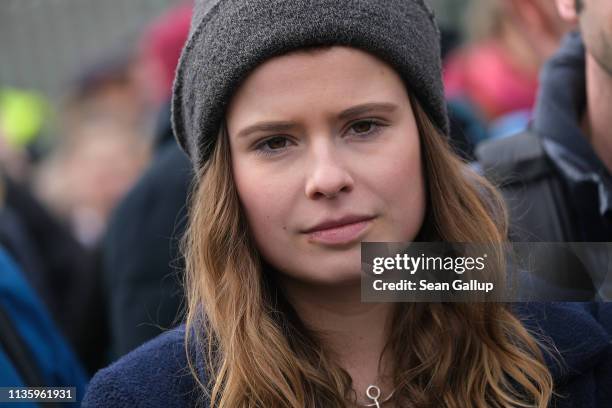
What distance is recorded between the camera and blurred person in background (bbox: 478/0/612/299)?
9.42 feet

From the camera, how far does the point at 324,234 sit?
2.35 meters

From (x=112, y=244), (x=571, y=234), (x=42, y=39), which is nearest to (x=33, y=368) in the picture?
(x=112, y=244)

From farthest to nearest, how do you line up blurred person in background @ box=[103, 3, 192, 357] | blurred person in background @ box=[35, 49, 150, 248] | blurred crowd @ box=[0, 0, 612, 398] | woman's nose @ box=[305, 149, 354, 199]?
blurred person in background @ box=[35, 49, 150, 248] < blurred person in background @ box=[103, 3, 192, 357] < blurred crowd @ box=[0, 0, 612, 398] < woman's nose @ box=[305, 149, 354, 199]

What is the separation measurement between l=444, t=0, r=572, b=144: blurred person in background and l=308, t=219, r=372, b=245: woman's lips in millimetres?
2057

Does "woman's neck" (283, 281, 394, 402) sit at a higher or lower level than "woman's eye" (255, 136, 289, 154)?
lower

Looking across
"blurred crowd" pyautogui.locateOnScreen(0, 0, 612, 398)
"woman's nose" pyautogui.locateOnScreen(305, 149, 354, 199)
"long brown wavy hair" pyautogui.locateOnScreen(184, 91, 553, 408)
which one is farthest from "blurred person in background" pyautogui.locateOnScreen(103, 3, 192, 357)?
"woman's nose" pyautogui.locateOnScreen(305, 149, 354, 199)

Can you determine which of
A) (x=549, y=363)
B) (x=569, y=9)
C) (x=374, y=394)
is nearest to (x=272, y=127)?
(x=374, y=394)

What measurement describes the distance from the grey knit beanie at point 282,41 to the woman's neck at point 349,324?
435 millimetres

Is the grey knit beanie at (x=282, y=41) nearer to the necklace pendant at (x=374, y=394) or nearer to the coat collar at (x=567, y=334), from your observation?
the coat collar at (x=567, y=334)

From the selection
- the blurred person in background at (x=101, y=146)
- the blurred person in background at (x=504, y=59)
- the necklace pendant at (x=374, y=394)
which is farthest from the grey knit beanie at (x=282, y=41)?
the blurred person in background at (x=101, y=146)

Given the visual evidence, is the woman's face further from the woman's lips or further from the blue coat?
the blue coat

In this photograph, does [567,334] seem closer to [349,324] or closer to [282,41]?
[349,324]

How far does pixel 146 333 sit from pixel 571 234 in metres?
1.55

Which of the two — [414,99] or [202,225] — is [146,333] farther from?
[414,99]
